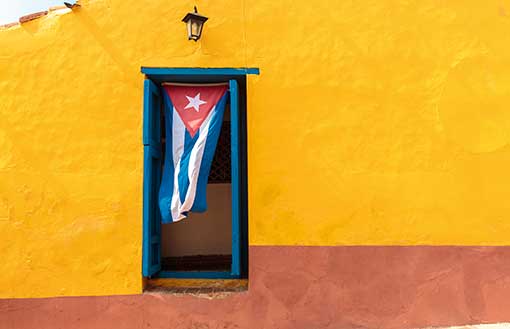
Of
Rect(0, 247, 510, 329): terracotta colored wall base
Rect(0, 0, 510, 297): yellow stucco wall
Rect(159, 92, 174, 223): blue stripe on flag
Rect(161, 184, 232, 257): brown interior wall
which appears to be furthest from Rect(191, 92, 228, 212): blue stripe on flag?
Rect(161, 184, 232, 257): brown interior wall

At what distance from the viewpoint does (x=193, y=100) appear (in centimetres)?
504

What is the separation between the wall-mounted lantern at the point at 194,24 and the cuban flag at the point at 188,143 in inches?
23.1

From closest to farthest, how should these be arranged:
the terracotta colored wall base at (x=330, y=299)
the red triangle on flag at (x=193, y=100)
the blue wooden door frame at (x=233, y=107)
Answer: the terracotta colored wall base at (x=330, y=299) → the blue wooden door frame at (x=233, y=107) → the red triangle on flag at (x=193, y=100)

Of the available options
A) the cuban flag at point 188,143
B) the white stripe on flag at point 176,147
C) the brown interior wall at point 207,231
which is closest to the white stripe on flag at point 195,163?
the cuban flag at point 188,143

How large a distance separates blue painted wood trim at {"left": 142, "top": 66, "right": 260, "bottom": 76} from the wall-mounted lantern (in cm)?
36

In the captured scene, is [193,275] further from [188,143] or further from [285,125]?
[285,125]

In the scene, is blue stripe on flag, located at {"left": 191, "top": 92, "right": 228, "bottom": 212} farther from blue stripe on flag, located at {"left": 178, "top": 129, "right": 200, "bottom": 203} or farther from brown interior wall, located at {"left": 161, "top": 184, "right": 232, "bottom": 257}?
brown interior wall, located at {"left": 161, "top": 184, "right": 232, "bottom": 257}

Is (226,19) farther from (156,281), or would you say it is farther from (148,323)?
(148,323)

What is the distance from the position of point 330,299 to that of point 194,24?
3305 millimetres

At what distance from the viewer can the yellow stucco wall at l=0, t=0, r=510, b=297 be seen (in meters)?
4.71

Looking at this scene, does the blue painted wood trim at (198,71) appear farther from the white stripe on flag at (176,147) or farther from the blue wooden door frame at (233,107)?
the white stripe on flag at (176,147)

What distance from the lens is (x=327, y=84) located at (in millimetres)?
4938

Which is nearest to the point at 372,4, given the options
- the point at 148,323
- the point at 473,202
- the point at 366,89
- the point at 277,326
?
the point at 366,89

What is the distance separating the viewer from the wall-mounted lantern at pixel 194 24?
4777 millimetres
